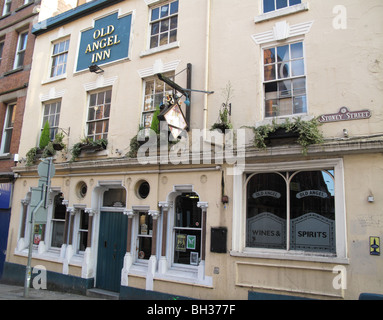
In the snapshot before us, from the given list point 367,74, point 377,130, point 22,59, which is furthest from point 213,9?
point 22,59

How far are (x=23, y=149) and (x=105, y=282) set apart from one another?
21.4 ft

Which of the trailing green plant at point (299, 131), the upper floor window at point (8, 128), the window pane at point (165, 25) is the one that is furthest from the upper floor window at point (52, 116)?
the trailing green plant at point (299, 131)

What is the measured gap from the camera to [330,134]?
267 inches

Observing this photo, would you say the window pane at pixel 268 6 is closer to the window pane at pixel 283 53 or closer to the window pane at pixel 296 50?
the window pane at pixel 283 53

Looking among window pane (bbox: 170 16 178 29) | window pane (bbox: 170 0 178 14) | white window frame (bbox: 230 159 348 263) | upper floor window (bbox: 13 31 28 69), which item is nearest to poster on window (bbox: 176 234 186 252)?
white window frame (bbox: 230 159 348 263)

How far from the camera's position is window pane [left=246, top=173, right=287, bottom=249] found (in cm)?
721

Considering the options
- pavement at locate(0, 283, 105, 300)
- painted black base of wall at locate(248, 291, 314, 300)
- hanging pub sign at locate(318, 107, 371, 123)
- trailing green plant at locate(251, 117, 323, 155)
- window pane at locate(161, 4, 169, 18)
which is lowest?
pavement at locate(0, 283, 105, 300)

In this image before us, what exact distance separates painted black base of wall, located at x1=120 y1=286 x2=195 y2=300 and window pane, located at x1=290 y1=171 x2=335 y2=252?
3215 millimetres

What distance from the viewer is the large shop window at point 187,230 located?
8.34m

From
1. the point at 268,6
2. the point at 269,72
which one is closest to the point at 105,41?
the point at 268,6

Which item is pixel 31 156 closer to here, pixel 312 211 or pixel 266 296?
pixel 266 296

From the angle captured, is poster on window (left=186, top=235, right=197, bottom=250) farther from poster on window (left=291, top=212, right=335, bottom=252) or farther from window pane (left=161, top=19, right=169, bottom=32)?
window pane (left=161, top=19, right=169, bottom=32)

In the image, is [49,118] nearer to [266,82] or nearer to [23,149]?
[23,149]

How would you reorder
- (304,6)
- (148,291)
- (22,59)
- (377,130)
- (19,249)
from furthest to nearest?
(22,59) → (19,249) → (148,291) → (304,6) → (377,130)
